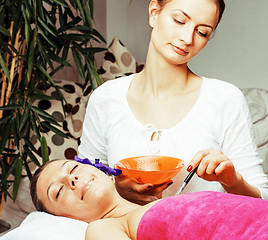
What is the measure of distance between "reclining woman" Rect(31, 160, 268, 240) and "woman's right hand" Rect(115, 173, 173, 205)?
4cm

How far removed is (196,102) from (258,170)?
0.29 m

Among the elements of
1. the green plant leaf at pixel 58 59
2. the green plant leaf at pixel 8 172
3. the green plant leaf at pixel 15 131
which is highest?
the green plant leaf at pixel 58 59

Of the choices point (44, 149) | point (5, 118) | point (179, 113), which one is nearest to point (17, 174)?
point (44, 149)

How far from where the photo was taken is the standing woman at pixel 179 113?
1.19 m

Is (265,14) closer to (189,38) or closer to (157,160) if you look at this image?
(189,38)

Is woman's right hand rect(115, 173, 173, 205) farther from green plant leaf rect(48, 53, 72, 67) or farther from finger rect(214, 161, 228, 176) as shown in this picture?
green plant leaf rect(48, 53, 72, 67)

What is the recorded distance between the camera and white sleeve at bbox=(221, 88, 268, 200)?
3.91 ft

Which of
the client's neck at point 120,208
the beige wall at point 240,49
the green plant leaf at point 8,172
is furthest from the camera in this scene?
the beige wall at point 240,49

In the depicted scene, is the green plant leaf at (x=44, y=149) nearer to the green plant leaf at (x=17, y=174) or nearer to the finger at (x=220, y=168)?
the green plant leaf at (x=17, y=174)

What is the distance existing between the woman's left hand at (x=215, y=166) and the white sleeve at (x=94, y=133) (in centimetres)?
50

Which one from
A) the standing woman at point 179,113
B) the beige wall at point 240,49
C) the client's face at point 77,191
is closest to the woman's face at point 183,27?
the standing woman at point 179,113

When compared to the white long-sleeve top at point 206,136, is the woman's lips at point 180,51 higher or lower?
higher

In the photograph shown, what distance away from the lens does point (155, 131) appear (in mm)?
1249

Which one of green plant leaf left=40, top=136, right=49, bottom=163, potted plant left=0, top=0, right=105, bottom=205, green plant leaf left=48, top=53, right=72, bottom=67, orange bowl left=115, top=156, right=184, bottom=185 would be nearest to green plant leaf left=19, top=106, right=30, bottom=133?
potted plant left=0, top=0, right=105, bottom=205
